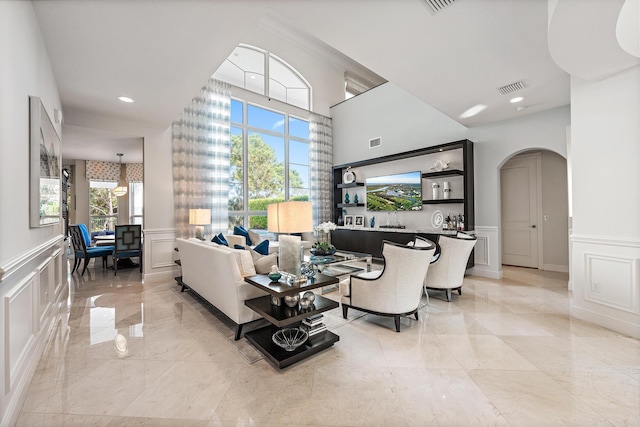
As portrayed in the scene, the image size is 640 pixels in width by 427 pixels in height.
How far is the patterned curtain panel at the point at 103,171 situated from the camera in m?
7.63

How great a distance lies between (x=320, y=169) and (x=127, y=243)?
15.0 feet

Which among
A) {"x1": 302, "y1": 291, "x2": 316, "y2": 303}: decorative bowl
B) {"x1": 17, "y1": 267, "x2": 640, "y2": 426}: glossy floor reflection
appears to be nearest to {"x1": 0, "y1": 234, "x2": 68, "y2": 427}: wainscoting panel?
{"x1": 17, "y1": 267, "x2": 640, "y2": 426}: glossy floor reflection

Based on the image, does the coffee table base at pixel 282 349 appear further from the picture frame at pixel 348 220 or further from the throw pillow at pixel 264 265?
the picture frame at pixel 348 220

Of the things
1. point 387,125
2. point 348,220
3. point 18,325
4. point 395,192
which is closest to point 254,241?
point 348,220

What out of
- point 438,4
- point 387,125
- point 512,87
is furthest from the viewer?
point 387,125

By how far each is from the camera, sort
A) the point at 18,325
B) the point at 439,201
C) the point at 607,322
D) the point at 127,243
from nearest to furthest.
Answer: the point at 18,325 → the point at 607,322 → the point at 439,201 → the point at 127,243

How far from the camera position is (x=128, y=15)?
2076 millimetres

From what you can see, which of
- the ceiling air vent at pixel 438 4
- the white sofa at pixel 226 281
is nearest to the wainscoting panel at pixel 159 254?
the white sofa at pixel 226 281

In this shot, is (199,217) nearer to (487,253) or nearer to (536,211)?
→ (487,253)

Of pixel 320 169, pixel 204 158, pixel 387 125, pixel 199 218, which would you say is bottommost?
pixel 199 218

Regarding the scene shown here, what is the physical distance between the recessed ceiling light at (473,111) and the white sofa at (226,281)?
3897 mm

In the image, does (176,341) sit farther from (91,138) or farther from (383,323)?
(91,138)

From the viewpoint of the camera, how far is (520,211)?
5504 mm

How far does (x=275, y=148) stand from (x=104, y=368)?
5395mm
